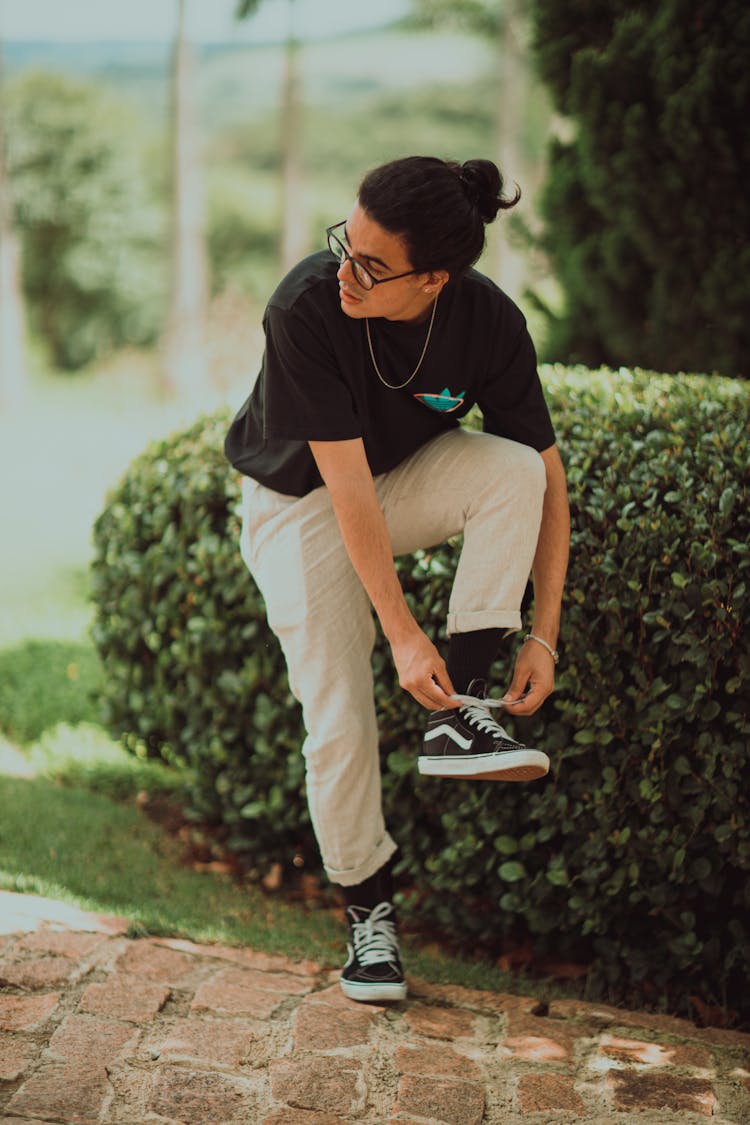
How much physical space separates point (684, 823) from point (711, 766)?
8.0 inches

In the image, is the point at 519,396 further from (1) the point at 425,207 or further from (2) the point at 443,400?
(1) the point at 425,207

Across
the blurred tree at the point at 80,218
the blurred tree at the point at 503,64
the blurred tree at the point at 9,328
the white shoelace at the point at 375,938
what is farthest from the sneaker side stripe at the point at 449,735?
the blurred tree at the point at 80,218

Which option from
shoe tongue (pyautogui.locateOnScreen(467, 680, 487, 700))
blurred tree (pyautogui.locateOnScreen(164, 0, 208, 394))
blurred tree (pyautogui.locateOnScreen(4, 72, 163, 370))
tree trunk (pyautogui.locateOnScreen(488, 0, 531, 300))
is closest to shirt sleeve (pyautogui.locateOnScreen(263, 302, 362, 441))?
shoe tongue (pyautogui.locateOnScreen(467, 680, 487, 700))

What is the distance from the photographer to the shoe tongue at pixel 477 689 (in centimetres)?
278

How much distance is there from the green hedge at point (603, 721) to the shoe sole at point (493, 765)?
1.51ft

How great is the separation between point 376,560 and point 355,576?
238 millimetres

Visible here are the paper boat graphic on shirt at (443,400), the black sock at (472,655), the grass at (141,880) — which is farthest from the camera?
the grass at (141,880)

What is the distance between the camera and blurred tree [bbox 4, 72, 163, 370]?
19875 mm

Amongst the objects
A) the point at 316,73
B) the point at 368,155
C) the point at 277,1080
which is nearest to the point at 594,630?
the point at 277,1080

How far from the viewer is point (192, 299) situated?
52.6ft

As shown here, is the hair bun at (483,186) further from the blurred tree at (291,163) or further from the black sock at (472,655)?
the blurred tree at (291,163)

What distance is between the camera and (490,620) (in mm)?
2734

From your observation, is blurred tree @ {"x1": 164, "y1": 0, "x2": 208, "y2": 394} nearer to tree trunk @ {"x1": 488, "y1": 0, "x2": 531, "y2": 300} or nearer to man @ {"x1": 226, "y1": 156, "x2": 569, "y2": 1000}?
tree trunk @ {"x1": 488, "y1": 0, "x2": 531, "y2": 300}

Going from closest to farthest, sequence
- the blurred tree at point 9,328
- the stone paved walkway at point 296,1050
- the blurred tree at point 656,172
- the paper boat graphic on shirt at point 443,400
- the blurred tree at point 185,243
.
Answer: the stone paved walkway at point 296,1050 → the paper boat graphic on shirt at point 443,400 → the blurred tree at point 656,172 → the blurred tree at point 9,328 → the blurred tree at point 185,243
